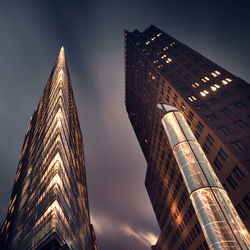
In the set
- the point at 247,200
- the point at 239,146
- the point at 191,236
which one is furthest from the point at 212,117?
the point at 191,236

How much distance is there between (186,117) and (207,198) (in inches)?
1835

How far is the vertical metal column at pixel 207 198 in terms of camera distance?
6.01 m

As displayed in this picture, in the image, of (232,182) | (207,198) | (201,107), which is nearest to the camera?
(207,198)

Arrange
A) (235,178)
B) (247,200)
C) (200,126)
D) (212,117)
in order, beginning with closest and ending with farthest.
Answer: (247,200) → (235,178) → (200,126) → (212,117)

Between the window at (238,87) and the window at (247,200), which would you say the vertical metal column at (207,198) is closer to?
the window at (247,200)

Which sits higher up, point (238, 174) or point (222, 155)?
point (222, 155)

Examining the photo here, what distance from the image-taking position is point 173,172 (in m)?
63.3

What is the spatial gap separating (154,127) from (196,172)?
73.8 meters

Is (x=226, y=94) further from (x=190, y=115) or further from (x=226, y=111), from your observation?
(x=190, y=115)

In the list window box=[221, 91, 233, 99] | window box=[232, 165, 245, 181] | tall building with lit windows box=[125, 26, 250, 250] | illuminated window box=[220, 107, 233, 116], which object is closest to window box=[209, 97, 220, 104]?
tall building with lit windows box=[125, 26, 250, 250]

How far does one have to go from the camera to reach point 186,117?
51250mm

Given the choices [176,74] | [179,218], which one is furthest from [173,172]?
[176,74]

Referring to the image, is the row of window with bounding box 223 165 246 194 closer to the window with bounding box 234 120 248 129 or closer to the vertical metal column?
the window with bounding box 234 120 248 129

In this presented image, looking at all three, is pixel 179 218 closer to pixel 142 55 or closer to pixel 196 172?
pixel 196 172
